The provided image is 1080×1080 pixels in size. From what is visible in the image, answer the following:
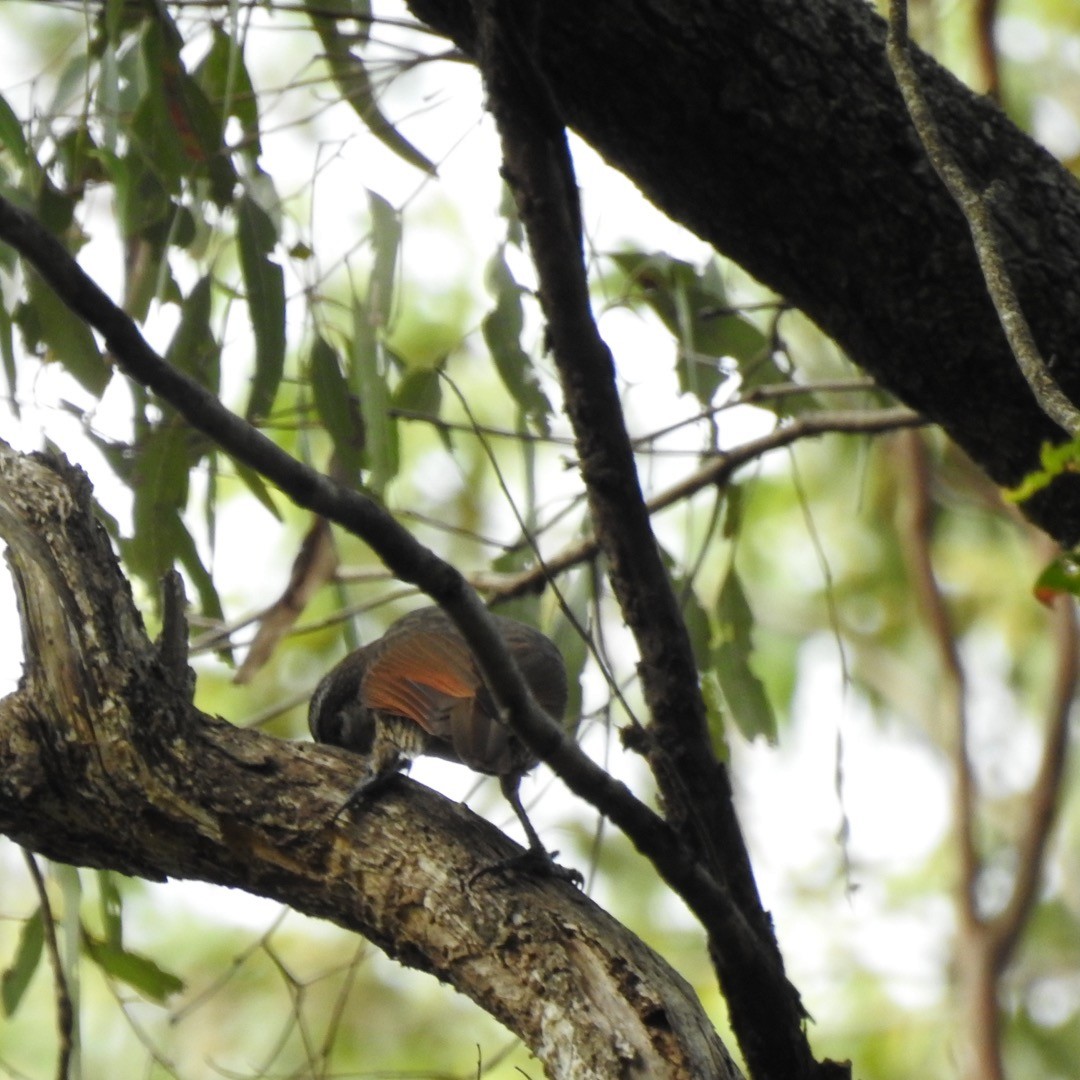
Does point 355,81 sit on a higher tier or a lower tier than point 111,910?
higher

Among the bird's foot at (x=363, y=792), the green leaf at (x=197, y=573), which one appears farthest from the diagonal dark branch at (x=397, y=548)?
the green leaf at (x=197, y=573)

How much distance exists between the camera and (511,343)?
10.4 feet

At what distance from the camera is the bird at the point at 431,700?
2.48 metres

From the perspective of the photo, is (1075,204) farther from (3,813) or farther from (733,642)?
(3,813)

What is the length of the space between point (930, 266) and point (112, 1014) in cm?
710

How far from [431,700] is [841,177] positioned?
117cm

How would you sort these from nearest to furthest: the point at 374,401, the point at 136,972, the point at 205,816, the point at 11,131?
the point at 205,816 → the point at 11,131 → the point at 136,972 → the point at 374,401

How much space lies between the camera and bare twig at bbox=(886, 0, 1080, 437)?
153 cm

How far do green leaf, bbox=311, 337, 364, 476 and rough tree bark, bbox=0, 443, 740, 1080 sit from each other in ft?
3.50

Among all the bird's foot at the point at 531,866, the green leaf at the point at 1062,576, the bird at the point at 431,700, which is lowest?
the green leaf at the point at 1062,576

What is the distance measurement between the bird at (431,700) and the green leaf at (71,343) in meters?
0.75

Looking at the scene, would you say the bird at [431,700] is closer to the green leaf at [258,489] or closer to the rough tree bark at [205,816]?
the rough tree bark at [205,816]

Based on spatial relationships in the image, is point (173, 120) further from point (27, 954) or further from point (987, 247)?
point (987, 247)

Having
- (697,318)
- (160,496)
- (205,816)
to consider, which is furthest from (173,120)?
(205,816)
